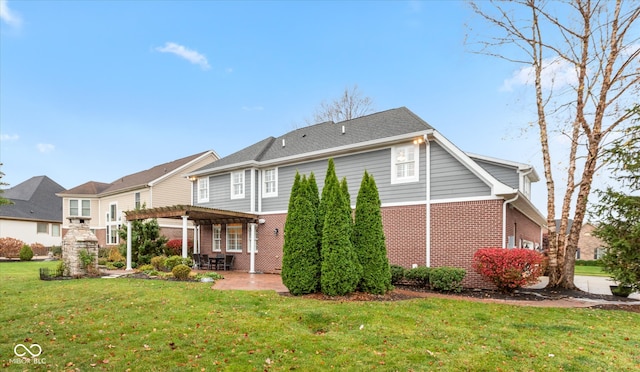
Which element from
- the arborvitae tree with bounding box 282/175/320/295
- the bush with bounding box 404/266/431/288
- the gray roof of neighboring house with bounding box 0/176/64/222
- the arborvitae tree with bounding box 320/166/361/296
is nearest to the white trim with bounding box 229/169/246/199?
the arborvitae tree with bounding box 282/175/320/295

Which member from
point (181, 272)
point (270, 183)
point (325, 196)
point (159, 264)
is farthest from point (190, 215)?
point (325, 196)

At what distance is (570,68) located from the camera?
12156 millimetres

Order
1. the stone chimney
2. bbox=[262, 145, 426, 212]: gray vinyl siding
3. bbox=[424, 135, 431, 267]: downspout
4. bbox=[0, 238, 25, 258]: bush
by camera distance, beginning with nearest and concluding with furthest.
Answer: bbox=[424, 135, 431, 267]: downspout
bbox=[262, 145, 426, 212]: gray vinyl siding
the stone chimney
bbox=[0, 238, 25, 258]: bush

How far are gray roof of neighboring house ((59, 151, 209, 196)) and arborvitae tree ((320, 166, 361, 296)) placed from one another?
18.0 meters

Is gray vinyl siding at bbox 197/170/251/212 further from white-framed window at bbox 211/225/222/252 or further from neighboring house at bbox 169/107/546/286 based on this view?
white-framed window at bbox 211/225/222/252

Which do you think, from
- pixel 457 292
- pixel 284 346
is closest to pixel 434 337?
pixel 284 346

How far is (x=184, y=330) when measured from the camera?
18.2 ft

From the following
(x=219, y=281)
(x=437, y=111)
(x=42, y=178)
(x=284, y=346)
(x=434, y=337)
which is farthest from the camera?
(x=42, y=178)

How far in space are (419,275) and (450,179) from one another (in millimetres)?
3314

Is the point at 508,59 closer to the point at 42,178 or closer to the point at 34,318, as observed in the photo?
the point at 34,318

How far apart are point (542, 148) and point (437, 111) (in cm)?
806

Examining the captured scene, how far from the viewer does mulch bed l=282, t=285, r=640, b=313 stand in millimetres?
8422

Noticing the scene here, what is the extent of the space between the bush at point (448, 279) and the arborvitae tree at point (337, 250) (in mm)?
2755

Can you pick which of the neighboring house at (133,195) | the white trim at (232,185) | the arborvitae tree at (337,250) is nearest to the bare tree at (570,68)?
the arborvitae tree at (337,250)
